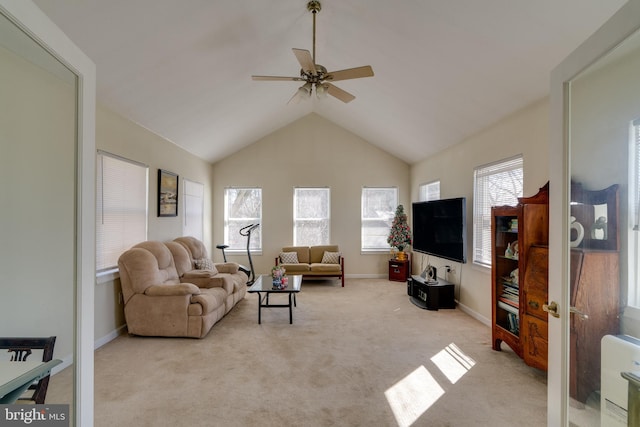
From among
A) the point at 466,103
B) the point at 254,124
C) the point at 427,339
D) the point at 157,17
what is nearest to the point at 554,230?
the point at 427,339

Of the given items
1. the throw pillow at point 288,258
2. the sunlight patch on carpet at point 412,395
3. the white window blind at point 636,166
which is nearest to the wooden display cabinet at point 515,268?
the sunlight patch on carpet at point 412,395

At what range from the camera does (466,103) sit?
356 cm

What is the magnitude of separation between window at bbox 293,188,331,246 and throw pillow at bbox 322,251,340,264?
19.8 inches

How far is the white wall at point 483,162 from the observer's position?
2.96 meters

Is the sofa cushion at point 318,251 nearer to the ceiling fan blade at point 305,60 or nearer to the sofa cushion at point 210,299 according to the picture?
the sofa cushion at point 210,299

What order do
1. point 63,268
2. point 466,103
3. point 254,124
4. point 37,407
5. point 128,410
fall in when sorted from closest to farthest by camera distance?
1. point 37,407
2. point 63,268
3. point 128,410
4. point 466,103
5. point 254,124

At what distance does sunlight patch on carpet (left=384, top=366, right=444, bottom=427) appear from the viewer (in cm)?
203

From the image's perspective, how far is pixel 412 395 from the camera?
225 centimetres

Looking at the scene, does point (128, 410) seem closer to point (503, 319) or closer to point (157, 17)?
point (157, 17)

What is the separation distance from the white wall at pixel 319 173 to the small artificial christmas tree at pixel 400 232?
1.70ft

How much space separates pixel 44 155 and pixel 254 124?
466cm

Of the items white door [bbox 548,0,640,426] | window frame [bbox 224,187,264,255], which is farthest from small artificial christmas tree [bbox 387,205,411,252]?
white door [bbox 548,0,640,426]

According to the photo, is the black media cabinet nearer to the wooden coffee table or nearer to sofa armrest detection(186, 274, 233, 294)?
the wooden coffee table

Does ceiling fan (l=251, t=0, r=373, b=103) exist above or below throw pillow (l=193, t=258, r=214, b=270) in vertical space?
above
